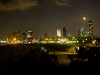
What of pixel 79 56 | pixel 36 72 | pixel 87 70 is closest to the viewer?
pixel 87 70

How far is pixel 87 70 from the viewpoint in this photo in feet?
62.2

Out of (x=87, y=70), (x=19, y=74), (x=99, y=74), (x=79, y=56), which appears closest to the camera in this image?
(x=99, y=74)

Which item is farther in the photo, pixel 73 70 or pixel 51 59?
pixel 51 59

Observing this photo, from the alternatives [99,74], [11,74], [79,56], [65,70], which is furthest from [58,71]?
[79,56]

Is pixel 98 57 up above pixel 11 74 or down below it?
above

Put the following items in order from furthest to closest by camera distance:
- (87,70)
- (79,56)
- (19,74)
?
(79,56) < (19,74) < (87,70)

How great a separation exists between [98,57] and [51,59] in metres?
10.4

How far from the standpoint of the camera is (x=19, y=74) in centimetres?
2247

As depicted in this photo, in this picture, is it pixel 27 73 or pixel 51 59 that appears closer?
pixel 27 73

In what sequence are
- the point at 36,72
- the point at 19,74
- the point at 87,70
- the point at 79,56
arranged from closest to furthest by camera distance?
the point at 87,70 → the point at 36,72 → the point at 19,74 → the point at 79,56

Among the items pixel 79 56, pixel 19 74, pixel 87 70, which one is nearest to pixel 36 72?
pixel 19 74

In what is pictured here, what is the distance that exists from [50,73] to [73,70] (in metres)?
1.86

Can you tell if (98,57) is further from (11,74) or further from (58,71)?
(11,74)

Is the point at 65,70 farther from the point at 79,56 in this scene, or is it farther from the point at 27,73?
the point at 79,56
